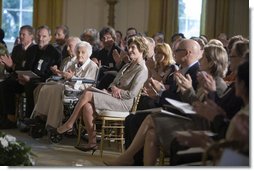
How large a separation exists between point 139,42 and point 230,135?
83.4 inches

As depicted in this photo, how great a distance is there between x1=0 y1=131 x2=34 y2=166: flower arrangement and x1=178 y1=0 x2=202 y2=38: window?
3.35m

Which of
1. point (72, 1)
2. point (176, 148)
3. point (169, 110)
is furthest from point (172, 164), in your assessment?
point (72, 1)

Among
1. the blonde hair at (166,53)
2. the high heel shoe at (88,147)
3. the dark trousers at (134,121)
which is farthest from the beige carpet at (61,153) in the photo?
the blonde hair at (166,53)

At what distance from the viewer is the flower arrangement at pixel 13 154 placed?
3693 millimetres

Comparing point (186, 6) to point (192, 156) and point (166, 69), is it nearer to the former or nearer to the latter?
point (166, 69)

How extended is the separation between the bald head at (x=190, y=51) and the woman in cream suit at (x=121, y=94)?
91 cm

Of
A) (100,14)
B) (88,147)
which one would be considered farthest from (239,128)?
(100,14)

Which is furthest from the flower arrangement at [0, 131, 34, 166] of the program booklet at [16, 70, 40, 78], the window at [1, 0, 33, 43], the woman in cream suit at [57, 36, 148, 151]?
the window at [1, 0, 33, 43]

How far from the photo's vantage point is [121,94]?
16.6 feet

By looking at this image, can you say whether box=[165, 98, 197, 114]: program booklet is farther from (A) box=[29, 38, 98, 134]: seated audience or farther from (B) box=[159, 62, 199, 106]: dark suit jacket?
(A) box=[29, 38, 98, 134]: seated audience

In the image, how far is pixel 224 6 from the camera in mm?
6047

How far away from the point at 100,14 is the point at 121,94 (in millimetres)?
3908

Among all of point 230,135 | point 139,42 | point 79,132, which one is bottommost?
point 79,132

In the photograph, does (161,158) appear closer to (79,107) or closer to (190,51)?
(190,51)
